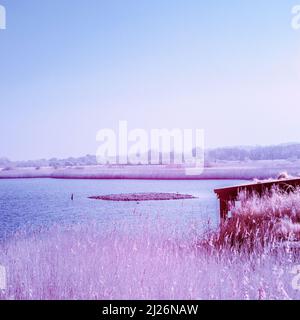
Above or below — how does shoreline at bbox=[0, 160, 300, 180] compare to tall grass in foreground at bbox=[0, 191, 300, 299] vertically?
above

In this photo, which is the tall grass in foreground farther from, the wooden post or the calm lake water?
the wooden post

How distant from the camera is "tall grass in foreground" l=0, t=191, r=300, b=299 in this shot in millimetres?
3429

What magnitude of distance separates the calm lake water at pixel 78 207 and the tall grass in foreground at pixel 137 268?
32cm

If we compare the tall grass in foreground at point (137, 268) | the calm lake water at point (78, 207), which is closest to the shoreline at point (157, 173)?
the calm lake water at point (78, 207)

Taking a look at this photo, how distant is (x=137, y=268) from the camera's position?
12.4ft

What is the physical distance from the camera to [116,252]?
165 inches

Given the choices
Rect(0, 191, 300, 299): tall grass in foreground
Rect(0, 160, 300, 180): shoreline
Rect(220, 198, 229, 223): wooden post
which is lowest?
Rect(0, 191, 300, 299): tall grass in foreground

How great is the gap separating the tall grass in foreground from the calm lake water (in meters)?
0.32

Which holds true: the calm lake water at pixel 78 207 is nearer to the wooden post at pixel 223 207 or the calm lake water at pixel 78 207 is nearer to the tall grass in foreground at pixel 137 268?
the wooden post at pixel 223 207

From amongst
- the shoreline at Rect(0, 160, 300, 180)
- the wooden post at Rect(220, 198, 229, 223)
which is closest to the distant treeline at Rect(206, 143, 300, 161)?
the wooden post at Rect(220, 198, 229, 223)

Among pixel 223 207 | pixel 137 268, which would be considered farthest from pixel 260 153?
pixel 137 268

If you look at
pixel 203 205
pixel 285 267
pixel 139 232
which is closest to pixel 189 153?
pixel 139 232
